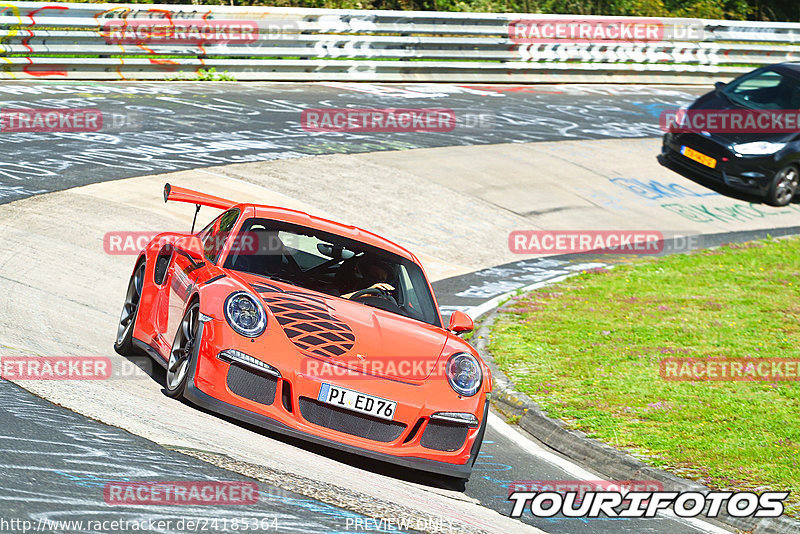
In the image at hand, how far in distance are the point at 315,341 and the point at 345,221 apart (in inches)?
305

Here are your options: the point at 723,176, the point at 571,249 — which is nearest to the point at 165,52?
the point at 571,249

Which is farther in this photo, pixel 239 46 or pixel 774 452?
pixel 239 46

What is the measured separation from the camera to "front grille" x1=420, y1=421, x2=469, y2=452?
20.1 feet

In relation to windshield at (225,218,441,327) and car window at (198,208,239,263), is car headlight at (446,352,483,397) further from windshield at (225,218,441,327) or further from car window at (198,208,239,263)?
car window at (198,208,239,263)

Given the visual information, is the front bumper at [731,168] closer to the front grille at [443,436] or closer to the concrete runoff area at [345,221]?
the concrete runoff area at [345,221]

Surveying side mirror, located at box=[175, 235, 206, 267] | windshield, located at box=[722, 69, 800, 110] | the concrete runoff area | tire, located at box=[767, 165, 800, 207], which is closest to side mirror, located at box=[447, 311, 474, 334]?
the concrete runoff area

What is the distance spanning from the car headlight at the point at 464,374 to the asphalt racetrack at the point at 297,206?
24.7 inches

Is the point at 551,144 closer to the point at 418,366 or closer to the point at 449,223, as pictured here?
the point at 449,223

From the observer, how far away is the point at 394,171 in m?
16.0

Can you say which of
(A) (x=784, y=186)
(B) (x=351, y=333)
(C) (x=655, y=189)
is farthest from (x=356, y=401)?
(A) (x=784, y=186)

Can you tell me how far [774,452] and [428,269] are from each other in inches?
241

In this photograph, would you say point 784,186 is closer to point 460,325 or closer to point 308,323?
point 460,325

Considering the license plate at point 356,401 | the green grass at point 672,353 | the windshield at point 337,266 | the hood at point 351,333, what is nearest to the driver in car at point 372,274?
the windshield at point 337,266

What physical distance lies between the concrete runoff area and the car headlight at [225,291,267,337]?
57 centimetres
